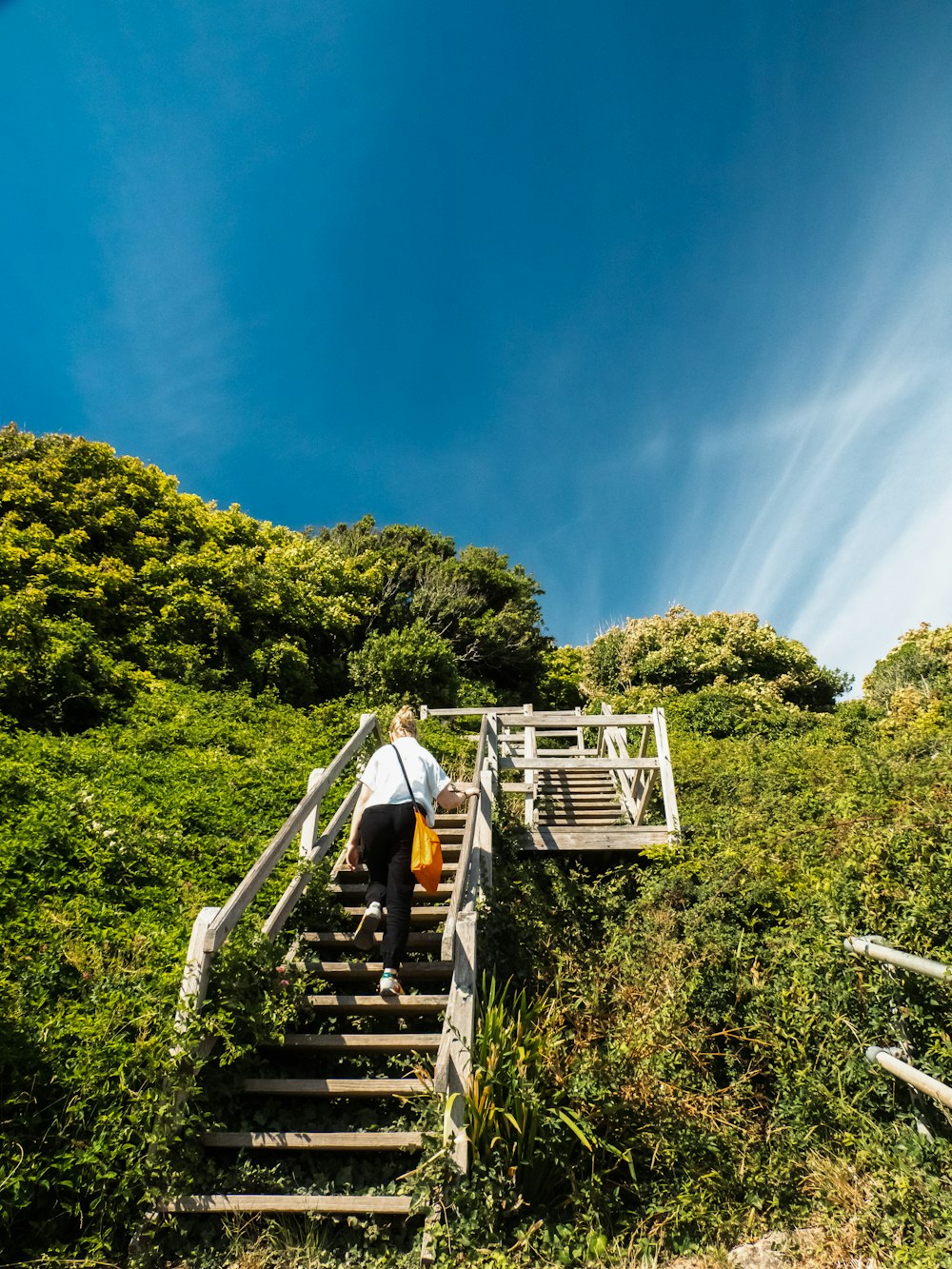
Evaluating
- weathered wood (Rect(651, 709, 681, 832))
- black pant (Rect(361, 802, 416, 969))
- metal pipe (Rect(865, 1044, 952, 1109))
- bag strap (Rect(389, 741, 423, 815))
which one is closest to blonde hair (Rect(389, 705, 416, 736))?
bag strap (Rect(389, 741, 423, 815))

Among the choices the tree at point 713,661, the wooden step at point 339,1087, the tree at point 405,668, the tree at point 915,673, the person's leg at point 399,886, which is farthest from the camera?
the tree at point 713,661

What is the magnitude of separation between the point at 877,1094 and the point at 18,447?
711 inches

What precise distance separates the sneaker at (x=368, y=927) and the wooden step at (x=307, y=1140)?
3.54ft

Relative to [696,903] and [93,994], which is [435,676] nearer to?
[696,903]

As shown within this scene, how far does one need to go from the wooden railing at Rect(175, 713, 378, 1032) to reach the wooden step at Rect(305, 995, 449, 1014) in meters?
0.54

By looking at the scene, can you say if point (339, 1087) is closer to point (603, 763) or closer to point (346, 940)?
point (346, 940)

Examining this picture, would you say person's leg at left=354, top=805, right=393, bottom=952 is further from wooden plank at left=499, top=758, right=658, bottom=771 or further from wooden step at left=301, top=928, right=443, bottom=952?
wooden plank at left=499, top=758, right=658, bottom=771

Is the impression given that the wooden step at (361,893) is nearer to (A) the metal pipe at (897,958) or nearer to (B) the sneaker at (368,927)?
(B) the sneaker at (368,927)

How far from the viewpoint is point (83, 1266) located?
285 cm

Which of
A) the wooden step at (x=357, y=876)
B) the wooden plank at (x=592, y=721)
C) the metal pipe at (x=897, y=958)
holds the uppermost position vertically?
the wooden plank at (x=592, y=721)

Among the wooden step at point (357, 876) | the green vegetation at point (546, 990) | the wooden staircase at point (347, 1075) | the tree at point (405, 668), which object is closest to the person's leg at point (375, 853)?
the wooden staircase at point (347, 1075)

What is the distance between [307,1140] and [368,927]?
1.15 metres

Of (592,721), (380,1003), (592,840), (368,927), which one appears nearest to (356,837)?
(368,927)

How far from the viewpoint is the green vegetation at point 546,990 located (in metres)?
3.15
